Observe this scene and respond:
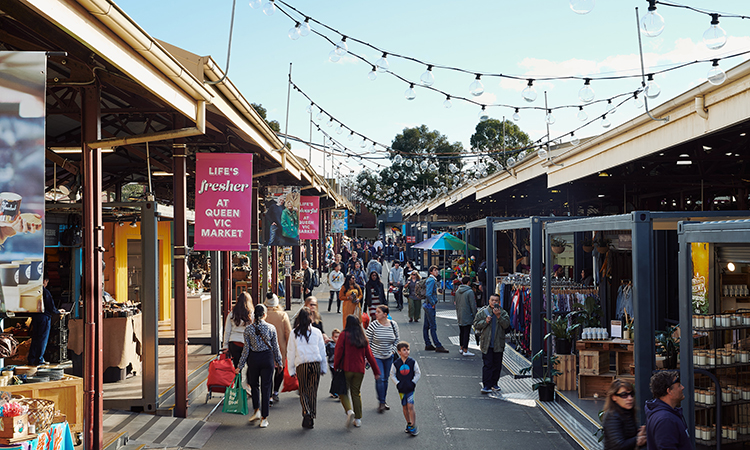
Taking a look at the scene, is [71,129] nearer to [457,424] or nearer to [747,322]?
[457,424]

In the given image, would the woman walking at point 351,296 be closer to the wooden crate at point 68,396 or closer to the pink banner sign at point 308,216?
the pink banner sign at point 308,216

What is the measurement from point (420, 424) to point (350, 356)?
135 centimetres

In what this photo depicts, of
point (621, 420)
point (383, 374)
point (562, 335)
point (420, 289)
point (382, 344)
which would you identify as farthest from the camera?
point (420, 289)

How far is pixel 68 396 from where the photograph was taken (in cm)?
626

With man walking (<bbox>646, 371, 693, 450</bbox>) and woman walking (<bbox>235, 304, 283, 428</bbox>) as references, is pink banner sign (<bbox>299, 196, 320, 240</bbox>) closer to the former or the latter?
woman walking (<bbox>235, 304, 283, 428</bbox>)

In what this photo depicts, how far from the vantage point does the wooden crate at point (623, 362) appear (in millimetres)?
9172

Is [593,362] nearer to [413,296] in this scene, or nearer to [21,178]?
[21,178]

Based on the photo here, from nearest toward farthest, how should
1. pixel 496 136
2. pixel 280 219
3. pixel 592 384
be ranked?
pixel 592 384 < pixel 280 219 < pixel 496 136

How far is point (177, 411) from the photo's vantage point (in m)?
8.27

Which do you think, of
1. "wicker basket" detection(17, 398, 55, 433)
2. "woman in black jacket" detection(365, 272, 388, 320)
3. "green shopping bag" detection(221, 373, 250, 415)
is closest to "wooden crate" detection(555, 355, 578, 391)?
"green shopping bag" detection(221, 373, 250, 415)

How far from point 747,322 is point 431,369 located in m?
6.29

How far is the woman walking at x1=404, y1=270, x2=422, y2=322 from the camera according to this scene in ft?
55.2

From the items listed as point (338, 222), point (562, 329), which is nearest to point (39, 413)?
point (562, 329)

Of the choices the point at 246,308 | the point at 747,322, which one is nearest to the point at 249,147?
the point at 246,308
